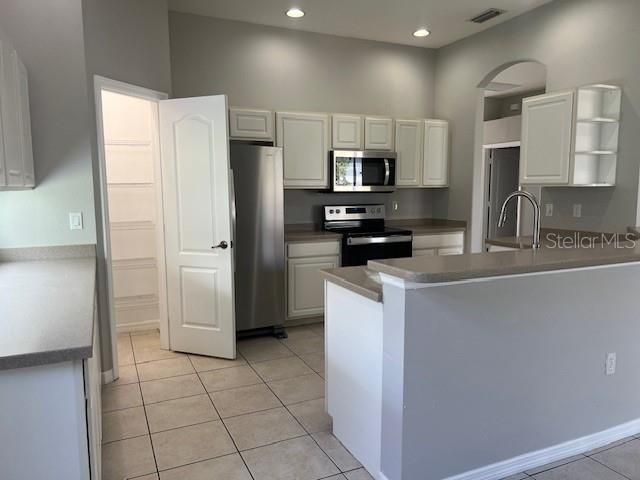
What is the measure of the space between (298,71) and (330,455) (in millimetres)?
3806

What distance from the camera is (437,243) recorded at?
5.05m

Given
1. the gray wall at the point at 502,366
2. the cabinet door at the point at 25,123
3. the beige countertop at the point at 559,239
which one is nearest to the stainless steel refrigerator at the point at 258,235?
the cabinet door at the point at 25,123

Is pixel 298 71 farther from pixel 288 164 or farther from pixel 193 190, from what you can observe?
pixel 193 190

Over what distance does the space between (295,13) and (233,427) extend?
3556mm

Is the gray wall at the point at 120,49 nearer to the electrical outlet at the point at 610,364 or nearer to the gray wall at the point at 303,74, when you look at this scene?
the gray wall at the point at 303,74

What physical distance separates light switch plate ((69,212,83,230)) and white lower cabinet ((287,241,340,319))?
72.1 inches

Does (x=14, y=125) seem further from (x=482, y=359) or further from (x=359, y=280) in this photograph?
(x=482, y=359)

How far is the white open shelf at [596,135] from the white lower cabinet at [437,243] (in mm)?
1569

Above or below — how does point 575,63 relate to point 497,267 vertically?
above

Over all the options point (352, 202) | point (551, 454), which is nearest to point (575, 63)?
point (352, 202)

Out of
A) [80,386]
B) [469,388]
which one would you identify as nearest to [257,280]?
[469,388]

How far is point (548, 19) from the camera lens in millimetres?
4082

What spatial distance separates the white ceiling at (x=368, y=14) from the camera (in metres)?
→ 4.03

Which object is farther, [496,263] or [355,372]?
[355,372]
